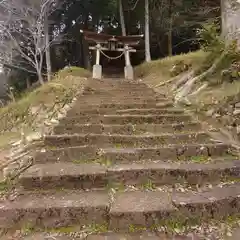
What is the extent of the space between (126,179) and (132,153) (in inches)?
19.0

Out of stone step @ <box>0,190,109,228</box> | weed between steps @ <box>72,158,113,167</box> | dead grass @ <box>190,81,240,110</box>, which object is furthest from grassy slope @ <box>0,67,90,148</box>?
dead grass @ <box>190,81,240,110</box>

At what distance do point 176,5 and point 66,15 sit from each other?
289 inches

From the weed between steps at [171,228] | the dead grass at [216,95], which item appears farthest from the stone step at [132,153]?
the dead grass at [216,95]

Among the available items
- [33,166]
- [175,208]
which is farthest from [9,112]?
[175,208]

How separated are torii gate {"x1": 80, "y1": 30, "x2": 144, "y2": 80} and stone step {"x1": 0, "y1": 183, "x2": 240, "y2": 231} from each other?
28.5ft

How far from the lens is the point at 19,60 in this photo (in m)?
15.4

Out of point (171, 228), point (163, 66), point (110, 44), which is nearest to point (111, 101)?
point (171, 228)

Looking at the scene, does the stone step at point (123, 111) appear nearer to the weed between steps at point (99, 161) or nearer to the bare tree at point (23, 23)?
the weed between steps at point (99, 161)

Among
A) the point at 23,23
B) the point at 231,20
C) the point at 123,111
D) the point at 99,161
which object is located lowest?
the point at 99,161

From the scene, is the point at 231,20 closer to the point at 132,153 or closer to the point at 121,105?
the point at 121,105

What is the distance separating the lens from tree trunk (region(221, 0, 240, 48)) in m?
5.40

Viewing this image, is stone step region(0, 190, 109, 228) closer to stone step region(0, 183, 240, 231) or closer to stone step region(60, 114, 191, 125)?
stone step region(0, 183, 240, 231)

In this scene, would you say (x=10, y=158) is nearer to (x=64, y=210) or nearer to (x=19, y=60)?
(x=64, y=210)

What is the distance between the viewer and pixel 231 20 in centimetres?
564
